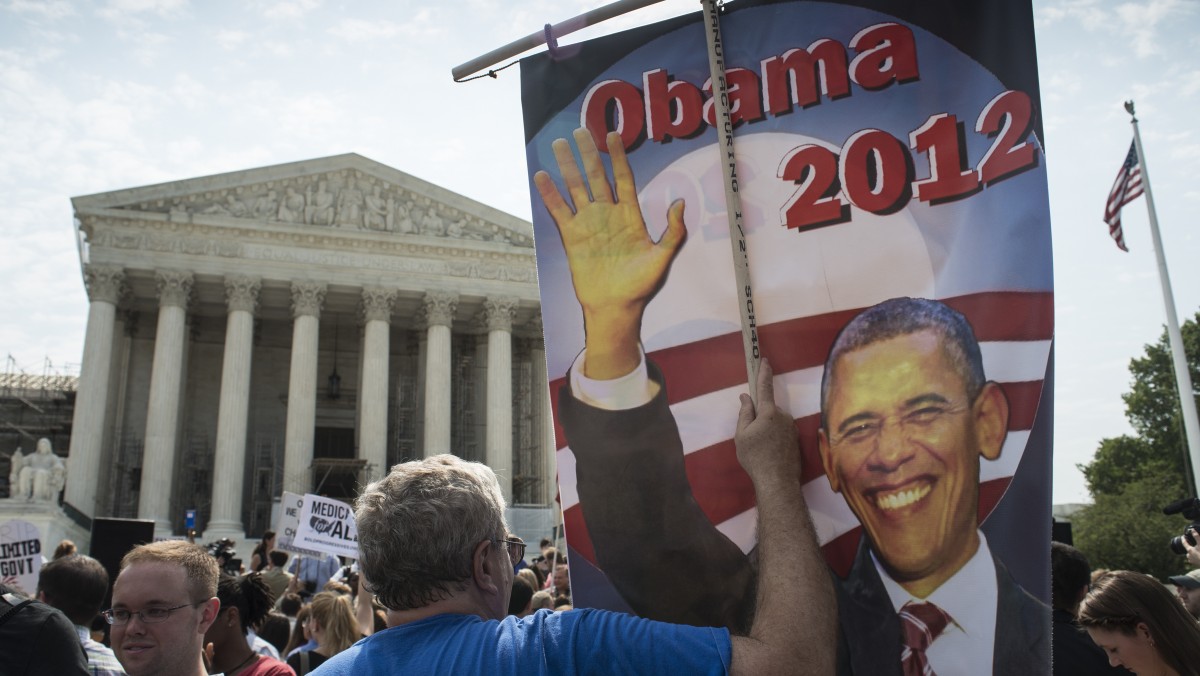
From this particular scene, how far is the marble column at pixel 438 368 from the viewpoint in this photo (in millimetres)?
36312

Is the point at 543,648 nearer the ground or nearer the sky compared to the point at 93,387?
nearer the ground

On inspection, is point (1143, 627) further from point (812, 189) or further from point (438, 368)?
point (438, 368)

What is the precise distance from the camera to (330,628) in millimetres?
6375

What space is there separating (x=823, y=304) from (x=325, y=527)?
11700 millimetres

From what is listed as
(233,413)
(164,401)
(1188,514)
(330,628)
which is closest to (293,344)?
(233,413)

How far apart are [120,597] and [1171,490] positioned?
44.5m

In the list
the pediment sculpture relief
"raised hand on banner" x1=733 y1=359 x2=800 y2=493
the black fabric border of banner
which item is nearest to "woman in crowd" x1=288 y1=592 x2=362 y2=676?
"raised hand on banner" x1=733 y1=359 x2=800 y2=493

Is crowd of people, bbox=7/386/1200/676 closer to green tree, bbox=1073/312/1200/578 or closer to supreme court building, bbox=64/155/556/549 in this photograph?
supreme court building, bbox=64/155/556/549

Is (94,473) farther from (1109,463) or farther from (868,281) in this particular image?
(1109,463)

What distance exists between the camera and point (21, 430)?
41031 mm

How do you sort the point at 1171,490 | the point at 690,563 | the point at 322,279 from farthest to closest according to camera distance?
1. the point at 1171,490
2. the point at 322,279
3. the point at 690,563

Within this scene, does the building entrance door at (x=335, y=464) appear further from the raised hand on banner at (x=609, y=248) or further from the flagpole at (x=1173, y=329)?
the raised hand on banner at (x=609, y=248)

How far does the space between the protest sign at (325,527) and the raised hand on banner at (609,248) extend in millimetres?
10616

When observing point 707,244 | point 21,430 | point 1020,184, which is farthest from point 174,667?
point 21,430
